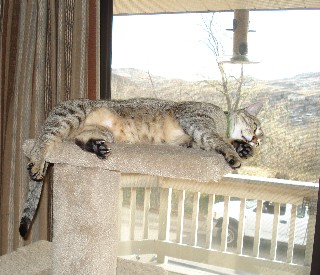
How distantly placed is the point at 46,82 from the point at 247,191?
1.27 metres

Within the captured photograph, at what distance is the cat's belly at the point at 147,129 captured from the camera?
5.94 feet

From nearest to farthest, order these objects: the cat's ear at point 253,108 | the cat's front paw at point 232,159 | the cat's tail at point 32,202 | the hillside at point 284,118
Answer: the cat's front paw at point 232,159 < the cat's tail at point 32,202 < the cat's ear at point 253,108 < the hillside at point 284,118

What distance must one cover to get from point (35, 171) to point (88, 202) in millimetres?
240

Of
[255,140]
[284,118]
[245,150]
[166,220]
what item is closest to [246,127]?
[255,140]

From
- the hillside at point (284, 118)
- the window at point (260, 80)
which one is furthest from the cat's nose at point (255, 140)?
the hillside at point (284, 118)

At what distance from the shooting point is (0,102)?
2424mm

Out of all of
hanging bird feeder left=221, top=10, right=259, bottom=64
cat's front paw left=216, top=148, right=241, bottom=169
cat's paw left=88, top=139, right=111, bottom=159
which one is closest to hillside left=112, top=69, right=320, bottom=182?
hanging bird feeder left=221, top=10, right=259, bottom=64

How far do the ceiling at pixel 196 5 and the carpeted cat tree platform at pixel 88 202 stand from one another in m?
0.97

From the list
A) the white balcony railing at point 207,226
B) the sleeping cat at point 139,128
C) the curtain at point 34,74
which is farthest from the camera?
the white balcony railing at point 207,226

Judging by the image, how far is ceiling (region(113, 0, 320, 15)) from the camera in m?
2.07

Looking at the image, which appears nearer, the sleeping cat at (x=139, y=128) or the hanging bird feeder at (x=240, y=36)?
the sleeping cat at (x=139, y=128)

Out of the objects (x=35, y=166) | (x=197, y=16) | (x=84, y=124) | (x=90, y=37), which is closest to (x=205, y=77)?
(x=197, y=16)

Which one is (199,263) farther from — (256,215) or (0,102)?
(0,102)

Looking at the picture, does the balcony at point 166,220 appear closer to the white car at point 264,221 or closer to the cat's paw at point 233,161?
the white car at point 264,221
